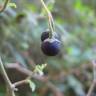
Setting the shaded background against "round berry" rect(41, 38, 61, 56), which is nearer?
"round berry" rect(41, 38, 61, 56)

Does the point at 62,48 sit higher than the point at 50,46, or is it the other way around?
the point at 50,46

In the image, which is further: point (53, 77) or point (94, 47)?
point (94, 47)

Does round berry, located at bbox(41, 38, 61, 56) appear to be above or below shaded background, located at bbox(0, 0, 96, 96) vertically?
above

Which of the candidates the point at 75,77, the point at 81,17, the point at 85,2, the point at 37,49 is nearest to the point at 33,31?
→ the point at 37,49

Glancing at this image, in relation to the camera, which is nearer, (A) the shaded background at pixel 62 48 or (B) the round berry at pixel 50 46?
(B) the round berry at pixel 50 46

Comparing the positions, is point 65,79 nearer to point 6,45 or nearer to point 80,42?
point 80,42

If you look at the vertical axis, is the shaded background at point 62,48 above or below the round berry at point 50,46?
below

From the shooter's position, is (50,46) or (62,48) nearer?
(50,46)

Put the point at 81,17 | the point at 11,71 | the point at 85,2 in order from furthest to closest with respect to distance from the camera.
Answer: the point at 85,2
the point at 81,17
the point at 11,71
